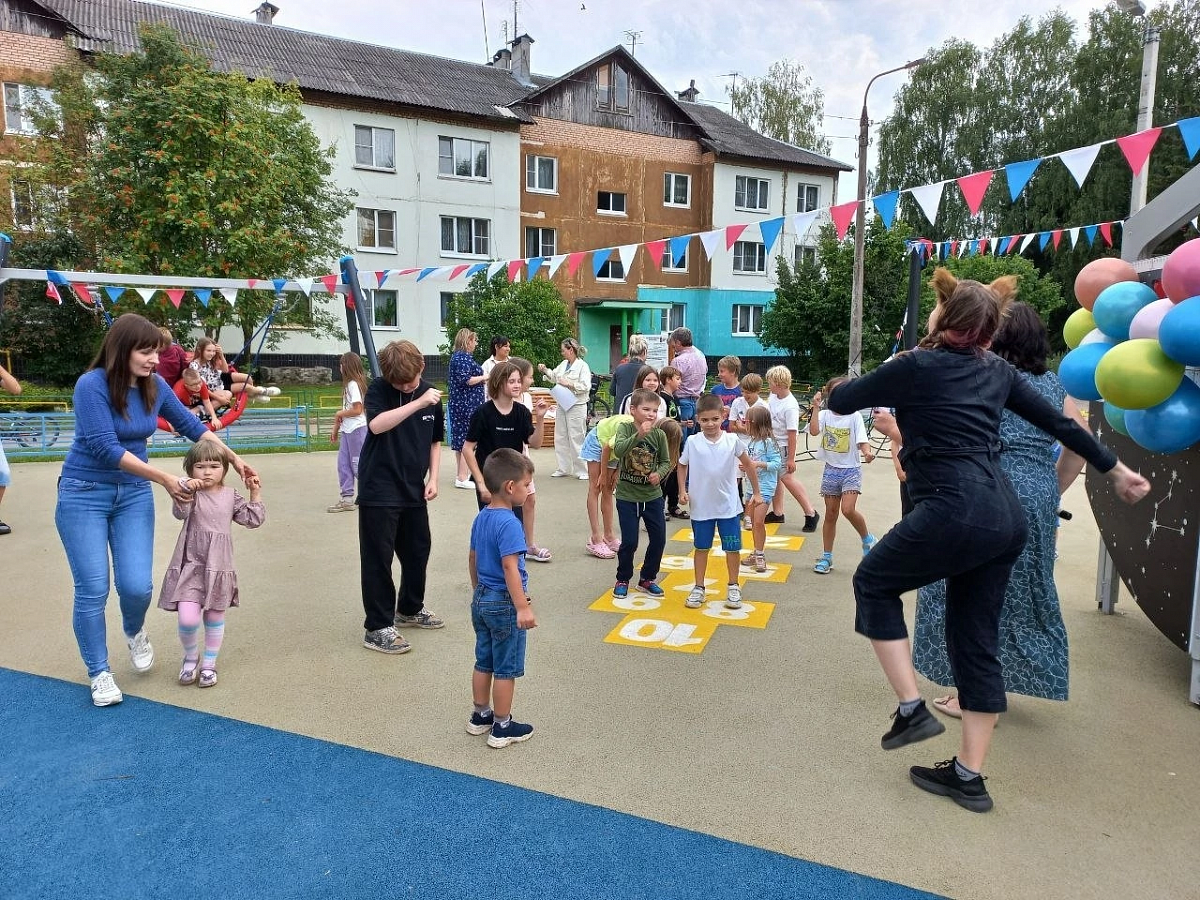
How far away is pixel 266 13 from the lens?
31.3 m

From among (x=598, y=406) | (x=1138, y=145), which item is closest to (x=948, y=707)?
(x=1138, y=145)

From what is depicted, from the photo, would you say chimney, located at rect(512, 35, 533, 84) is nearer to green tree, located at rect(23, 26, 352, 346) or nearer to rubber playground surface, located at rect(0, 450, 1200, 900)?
green tree, located at rect(23, 26, 352, 346)

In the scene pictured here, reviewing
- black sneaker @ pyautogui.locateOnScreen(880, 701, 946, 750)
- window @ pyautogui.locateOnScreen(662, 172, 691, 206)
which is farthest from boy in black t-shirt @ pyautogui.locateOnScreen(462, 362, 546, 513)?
window @ pyautogui.locateOnScreen(662, 172, 691, 206)

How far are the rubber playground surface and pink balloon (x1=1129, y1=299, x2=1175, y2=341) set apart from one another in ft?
5.85

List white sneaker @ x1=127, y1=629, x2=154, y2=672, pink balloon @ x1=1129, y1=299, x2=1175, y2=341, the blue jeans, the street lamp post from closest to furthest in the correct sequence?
pink balloon @ x1=1129, y1=299, x2=1175, y2=341, the blue jeans, white sneaker @ x1=127, y1=629, x2=154, y2=672, the street lamp post

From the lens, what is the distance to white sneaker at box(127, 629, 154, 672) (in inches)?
168

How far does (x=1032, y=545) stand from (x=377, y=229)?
2848 centimetres

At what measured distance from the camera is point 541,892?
2.50 m

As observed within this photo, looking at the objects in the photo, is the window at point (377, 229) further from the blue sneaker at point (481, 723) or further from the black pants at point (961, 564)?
the black pants at point (961, 564)

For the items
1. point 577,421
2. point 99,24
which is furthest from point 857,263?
point 99,24

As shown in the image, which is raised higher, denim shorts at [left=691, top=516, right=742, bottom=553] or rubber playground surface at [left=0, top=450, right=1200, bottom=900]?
denim shorts at [left=691, top=516, right=742, bottom=553]

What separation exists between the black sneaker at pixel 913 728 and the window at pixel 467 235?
95.0 ft

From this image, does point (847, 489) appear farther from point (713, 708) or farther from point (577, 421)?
point (577, 421)

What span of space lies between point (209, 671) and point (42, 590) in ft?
8.37
